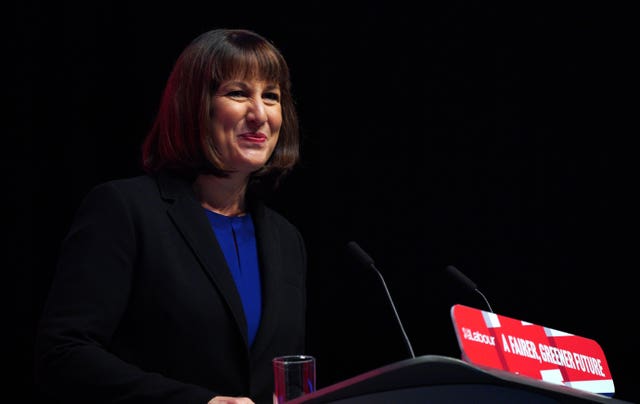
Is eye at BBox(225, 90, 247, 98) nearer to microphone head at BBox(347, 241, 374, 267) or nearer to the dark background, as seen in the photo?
microphone head at BBox(347, 241, 374, 267)

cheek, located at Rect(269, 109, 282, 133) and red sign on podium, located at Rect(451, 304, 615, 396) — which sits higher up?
cheek, located at Rect(269, 109, 282, 133)

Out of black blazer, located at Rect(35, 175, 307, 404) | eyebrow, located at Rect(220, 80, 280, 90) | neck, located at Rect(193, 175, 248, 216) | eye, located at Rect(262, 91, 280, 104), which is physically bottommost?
black blazer, located at Rect(35, 175, 307, 404)

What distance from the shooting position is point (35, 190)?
8.76 feet

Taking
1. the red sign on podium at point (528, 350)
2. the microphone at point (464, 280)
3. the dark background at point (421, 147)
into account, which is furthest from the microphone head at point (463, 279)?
the dark background at point (421, 147)

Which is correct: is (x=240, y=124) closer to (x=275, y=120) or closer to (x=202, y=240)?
(x=275, y=120)

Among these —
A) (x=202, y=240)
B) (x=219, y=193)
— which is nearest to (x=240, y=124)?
(x=219, y=193)

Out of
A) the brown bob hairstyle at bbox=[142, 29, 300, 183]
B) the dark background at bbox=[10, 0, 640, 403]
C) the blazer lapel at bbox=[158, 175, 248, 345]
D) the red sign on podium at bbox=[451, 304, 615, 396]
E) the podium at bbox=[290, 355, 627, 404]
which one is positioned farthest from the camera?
the dark background at bbox=[10, 0, 640, 403]

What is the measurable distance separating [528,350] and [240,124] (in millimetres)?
879

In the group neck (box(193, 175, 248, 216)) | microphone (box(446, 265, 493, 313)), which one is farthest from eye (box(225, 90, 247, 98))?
microphone (box(446, 265, 493, 313))

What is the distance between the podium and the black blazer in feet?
1.90

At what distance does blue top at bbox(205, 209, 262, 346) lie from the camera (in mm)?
1585

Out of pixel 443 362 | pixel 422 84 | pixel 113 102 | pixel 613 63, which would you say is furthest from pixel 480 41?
pixel 443 362

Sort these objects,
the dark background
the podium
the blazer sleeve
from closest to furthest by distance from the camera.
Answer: the podium, the blazer sleeve, the dark background

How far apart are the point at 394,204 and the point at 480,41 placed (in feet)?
2.47
